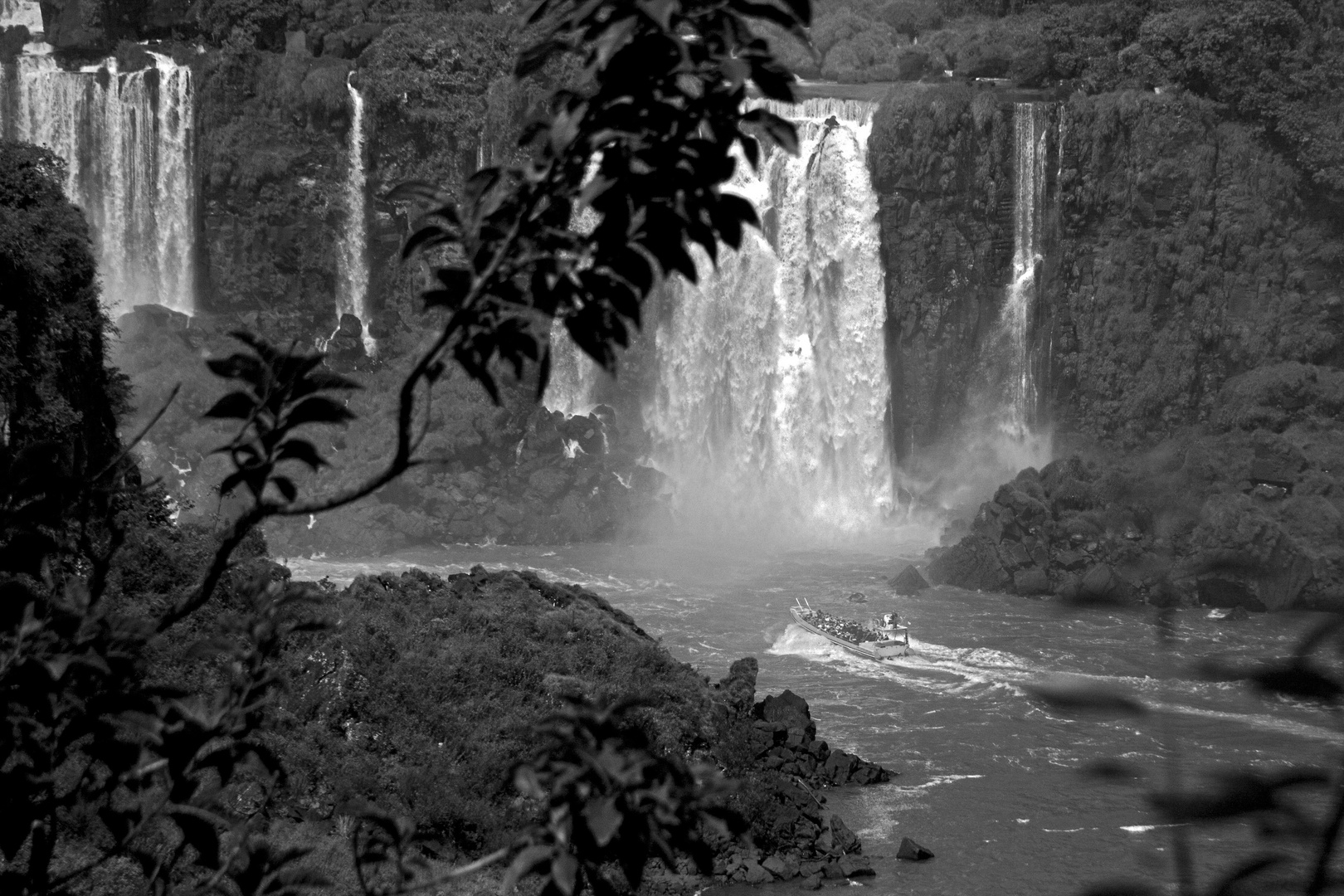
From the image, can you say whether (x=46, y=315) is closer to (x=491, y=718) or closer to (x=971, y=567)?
(x=491, y=718)

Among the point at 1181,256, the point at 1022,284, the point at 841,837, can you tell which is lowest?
the point at 841,837

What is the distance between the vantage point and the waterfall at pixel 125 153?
32.7 m

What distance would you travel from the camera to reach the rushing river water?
1475cm

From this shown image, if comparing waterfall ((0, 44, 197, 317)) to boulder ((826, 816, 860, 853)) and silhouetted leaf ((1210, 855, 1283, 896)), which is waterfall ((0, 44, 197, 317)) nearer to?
boulder ((826, 816, 860, 853))

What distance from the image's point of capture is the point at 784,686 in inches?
825

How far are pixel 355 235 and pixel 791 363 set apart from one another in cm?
1132

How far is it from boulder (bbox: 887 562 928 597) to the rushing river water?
363mm

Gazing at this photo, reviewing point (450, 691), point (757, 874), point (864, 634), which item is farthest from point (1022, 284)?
point (757, 874)

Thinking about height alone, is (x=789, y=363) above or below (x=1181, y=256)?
below

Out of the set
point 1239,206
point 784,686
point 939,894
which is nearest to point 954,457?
point 1239,206

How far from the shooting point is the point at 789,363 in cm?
3441

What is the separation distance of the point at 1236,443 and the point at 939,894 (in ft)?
61.5

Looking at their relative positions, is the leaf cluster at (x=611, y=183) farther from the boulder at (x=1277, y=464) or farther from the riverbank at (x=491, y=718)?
the boulder at (x=1277, y=464)

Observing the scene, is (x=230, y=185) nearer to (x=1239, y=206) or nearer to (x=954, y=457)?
(x=954, y=457)
